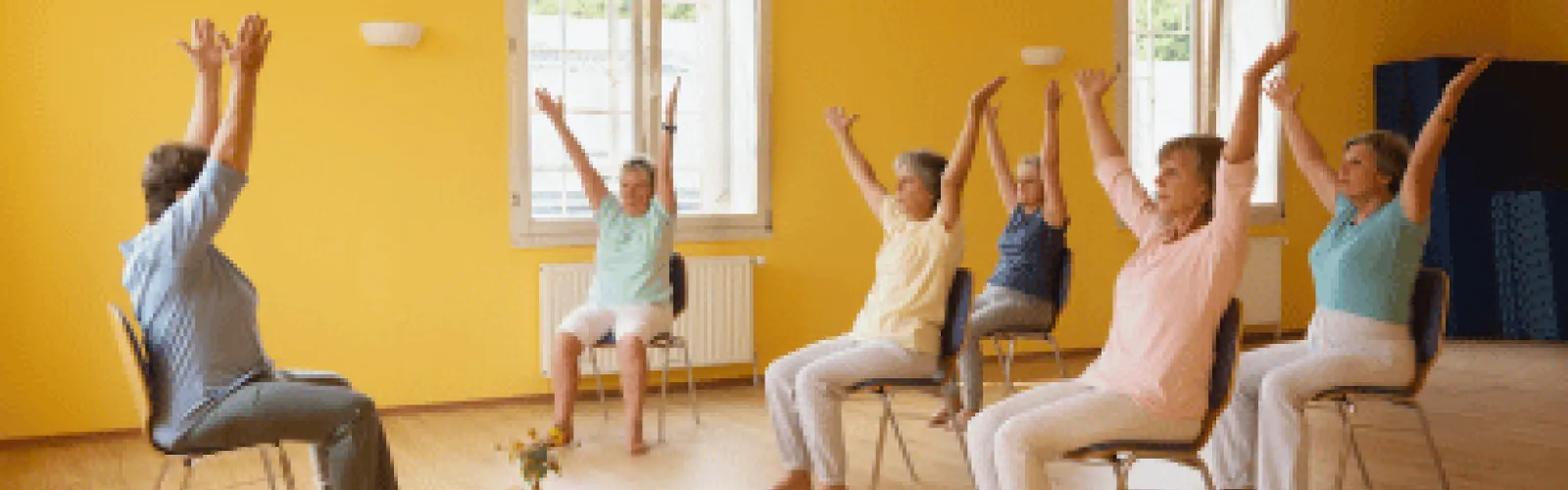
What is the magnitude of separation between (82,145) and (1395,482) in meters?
4.90

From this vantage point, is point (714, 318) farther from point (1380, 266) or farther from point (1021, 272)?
point (1380, 266)

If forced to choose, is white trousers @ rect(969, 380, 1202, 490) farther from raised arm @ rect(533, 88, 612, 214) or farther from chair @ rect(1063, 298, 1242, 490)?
raised arm @ rect(533, 88, 612, 214)

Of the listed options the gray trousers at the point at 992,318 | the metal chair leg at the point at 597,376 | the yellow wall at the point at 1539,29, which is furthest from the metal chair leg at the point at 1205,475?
the yellow wall at the point at 1539,29

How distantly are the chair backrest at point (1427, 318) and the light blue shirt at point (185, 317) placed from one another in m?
3.06

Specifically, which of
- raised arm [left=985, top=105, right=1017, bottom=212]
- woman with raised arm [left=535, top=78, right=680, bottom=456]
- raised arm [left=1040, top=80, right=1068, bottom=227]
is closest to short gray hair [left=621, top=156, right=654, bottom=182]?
woman with raised arm [left=535, top=78, right=680, bottom=456]

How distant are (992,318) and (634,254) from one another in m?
1.43

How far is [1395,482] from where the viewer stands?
4.58 m

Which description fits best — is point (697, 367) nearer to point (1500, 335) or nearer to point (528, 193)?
point (528, 193)

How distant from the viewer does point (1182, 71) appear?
816cm

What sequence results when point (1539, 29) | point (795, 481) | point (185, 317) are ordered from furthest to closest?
1. point (1539, 29)
2. point (795, 481)
3. point (185, 317)

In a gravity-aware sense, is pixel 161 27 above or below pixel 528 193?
above

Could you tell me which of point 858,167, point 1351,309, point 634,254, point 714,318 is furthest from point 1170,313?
point 714,318

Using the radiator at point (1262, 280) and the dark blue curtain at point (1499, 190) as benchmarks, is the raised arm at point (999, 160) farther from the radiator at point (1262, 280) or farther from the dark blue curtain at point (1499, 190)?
the dark blue curtain at point (1499, 190)

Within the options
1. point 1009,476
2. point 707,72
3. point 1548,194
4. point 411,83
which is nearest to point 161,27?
point 411,83
